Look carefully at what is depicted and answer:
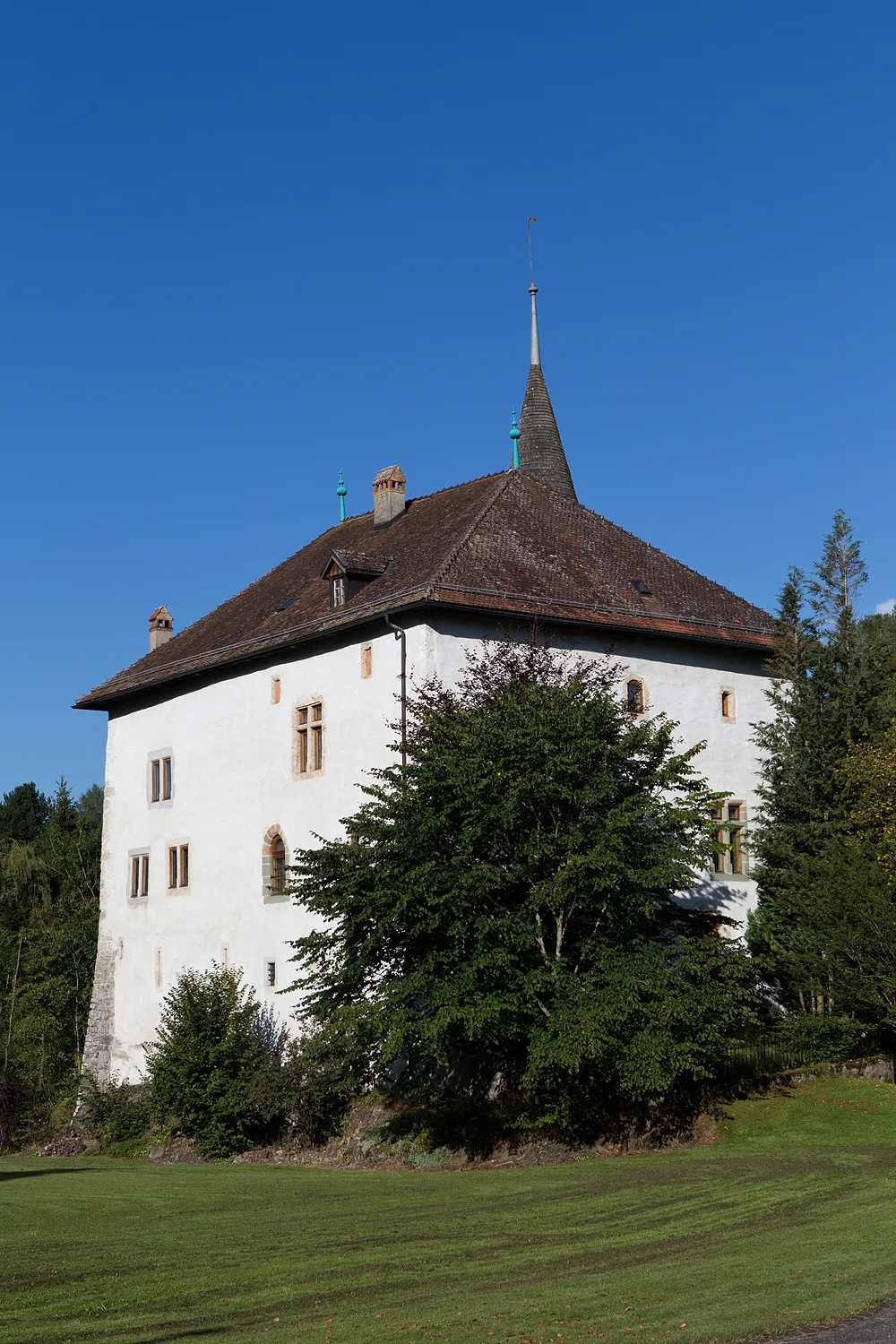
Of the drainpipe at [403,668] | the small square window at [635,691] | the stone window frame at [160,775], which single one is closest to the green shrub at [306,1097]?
the drainpipe at [403,668]

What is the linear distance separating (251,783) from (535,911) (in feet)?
45.3

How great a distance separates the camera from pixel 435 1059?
26.5 metres

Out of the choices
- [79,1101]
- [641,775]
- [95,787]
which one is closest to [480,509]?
[641,775]

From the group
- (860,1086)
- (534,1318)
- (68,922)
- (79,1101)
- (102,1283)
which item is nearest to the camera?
(534,1318)

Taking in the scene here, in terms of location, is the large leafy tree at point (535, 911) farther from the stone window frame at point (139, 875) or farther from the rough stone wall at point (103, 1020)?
the rough stone wall at point (103, 1020)

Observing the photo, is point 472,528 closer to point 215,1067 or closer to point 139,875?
point 215,1067

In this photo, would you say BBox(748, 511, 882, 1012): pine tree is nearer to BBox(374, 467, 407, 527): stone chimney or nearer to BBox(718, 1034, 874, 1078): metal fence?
BBox(718, 1034, 874, 1078): metal fence

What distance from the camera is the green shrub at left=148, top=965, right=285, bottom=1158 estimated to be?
3322cm

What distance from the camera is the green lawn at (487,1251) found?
1248cm

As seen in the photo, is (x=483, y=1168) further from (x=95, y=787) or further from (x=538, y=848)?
(x=95, y=787)

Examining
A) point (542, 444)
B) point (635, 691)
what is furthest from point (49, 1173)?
point (542, 444)

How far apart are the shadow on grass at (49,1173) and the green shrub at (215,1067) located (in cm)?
240

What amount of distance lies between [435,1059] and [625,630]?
39.6ft

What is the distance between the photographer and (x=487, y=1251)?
16031 millimetres
